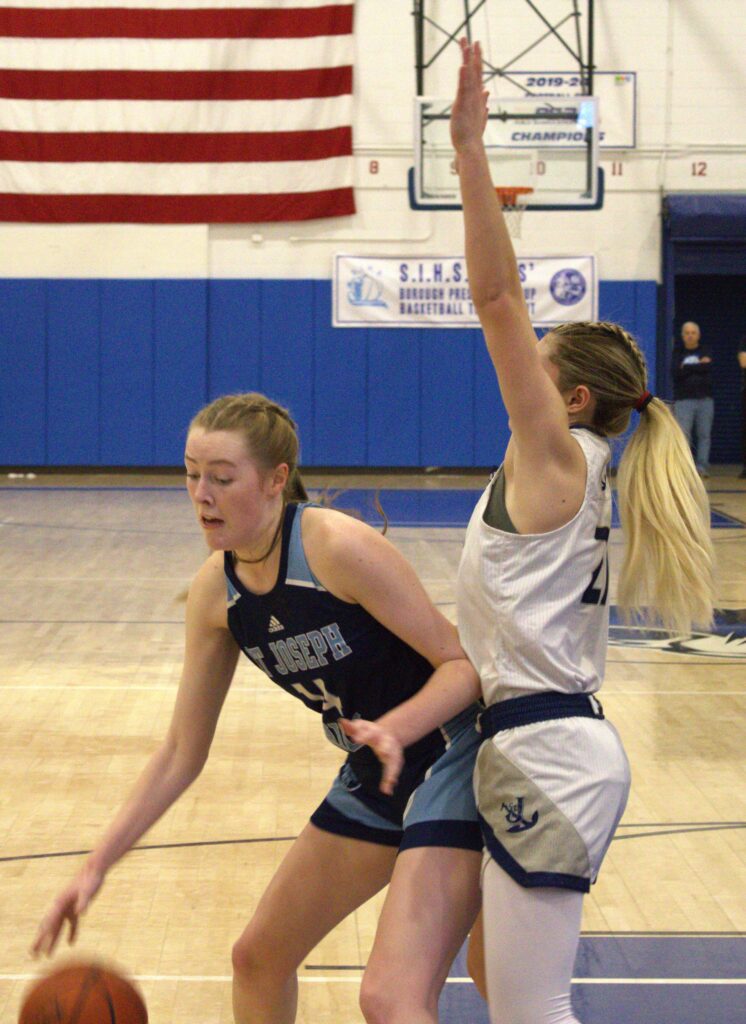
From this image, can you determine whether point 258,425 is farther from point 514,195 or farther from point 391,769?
point 514,195

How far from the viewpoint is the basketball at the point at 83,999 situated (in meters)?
2.23

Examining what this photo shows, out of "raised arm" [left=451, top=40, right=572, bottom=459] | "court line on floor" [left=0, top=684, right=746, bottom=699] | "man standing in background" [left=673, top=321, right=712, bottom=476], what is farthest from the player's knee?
"man standing in background" [left=673, top=321, right=712, bottom=476]

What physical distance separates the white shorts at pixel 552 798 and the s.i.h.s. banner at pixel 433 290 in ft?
46.3

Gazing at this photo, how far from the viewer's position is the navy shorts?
7.27 ft

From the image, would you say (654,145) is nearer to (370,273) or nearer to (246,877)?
(370,273)

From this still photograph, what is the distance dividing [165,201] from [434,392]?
383 cm

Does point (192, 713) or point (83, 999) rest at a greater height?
point (192, 713)

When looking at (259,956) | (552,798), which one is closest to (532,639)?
(552,798)

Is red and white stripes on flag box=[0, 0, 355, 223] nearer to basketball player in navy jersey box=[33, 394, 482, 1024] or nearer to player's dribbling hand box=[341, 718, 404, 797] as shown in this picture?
basketball player in navy jersey box=[33, 394, 482, 1024]

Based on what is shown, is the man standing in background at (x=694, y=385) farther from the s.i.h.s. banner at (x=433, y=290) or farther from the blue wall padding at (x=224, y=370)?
the s.i.h.s. banner at (x=433, y=290)

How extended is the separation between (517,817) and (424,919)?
215 mm

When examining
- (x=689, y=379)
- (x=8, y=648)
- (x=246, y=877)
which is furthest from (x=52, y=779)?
(x=689, y=379)

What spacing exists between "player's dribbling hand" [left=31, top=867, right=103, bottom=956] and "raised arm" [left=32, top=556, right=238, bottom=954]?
0.08 metres

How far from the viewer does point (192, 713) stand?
2.46m
